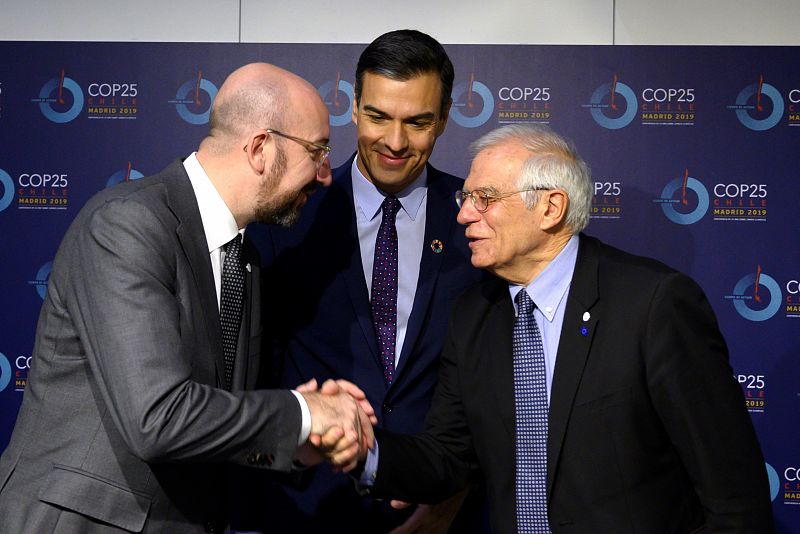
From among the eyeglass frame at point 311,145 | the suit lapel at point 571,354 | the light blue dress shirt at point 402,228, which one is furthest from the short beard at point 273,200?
the suit lapel at point 571,354

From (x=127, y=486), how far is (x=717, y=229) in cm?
298

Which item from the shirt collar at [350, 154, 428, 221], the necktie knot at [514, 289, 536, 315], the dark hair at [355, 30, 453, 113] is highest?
the dark hair at [355, 30, 453, 113]

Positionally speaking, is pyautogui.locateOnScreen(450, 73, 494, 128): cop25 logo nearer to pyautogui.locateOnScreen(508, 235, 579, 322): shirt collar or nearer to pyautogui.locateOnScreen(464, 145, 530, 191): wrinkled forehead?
Answer: pyautogui.locateOnScreen(464, 145, 530, 191): wrinkled forehead

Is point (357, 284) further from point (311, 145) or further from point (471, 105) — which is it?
point (471, 105)

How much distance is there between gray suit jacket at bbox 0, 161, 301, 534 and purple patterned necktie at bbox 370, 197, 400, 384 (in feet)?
2.48

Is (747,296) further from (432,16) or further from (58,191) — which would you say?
(58,191)

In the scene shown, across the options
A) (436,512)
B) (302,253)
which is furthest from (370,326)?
(436,512)

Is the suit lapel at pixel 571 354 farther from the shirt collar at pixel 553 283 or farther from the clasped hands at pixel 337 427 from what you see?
the clasped hands at pixel 337 427

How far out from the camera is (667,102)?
405 cm

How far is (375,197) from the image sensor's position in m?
2.90

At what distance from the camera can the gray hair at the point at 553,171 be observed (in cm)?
247

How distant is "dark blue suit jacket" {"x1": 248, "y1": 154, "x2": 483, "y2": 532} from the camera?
9.04 ft

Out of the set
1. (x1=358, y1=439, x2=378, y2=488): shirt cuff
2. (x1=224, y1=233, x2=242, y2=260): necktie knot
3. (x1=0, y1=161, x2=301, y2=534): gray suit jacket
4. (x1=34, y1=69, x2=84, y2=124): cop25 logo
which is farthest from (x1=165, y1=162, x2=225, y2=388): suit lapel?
(x1=34, y1=69, x2=84, y2=124): cop25 logo

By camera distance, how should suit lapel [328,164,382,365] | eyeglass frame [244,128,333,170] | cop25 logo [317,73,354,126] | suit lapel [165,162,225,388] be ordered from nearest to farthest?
suit lapel [165,162,225,388] → eyeglass frame [244,128,333,170] → suit lapel [328,164,382,365] → cop25 logo [317,73,354,126]
